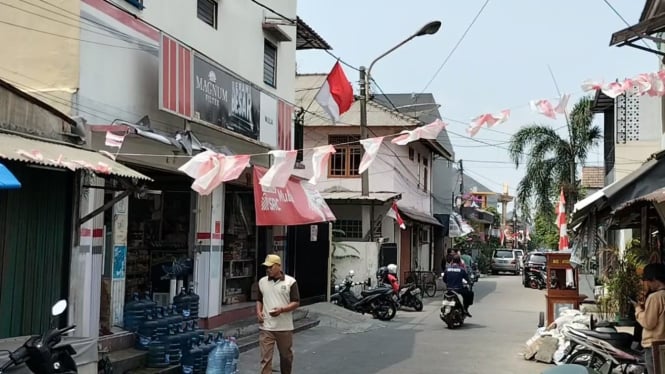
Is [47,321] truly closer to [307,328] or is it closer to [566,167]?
[307,328]

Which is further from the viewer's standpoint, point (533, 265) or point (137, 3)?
point (533, 265)

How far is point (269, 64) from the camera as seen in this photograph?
1538 cm

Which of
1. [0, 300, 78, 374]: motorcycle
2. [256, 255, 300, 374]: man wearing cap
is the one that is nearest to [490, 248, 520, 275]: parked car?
[256, 255, 300, 374]: man wearing cap

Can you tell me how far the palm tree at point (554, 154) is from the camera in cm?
2756

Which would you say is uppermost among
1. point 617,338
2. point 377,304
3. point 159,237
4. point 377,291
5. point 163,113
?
point 163,113

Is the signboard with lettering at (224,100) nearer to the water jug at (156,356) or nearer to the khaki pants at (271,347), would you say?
the water jug at (156,356)

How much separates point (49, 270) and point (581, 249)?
6.73 metres

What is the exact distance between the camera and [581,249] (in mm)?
9242

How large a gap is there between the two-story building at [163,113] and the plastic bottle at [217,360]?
1401mm

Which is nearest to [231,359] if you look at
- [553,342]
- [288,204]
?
[288,204]

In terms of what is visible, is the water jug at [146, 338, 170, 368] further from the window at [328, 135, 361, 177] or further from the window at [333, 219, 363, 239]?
the window at [328, 135, 361, 177]

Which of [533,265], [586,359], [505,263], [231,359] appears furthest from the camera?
[505,263]

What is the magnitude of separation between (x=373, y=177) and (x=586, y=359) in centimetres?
1751

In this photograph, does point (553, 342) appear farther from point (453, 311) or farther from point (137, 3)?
point (137, 3)
